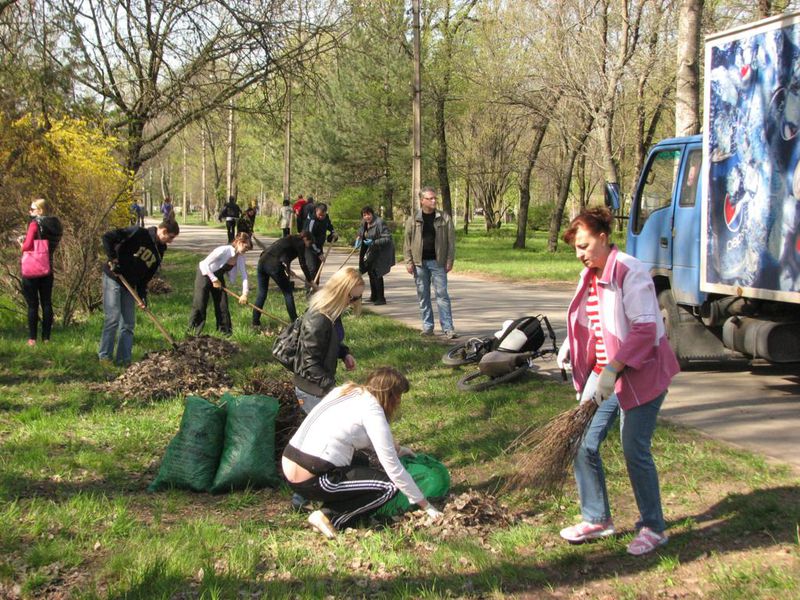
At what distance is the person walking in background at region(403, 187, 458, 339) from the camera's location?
1048cm

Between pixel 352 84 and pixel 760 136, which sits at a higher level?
pixel 352 84

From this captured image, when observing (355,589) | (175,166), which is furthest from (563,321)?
(175,166)

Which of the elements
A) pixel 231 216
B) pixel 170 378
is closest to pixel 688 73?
pixel 170 378

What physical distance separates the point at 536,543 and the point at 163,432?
369 centimetres

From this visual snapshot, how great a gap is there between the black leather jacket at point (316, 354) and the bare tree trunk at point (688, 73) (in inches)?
343

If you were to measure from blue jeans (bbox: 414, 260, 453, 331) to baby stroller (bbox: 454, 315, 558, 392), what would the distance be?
7.40ft

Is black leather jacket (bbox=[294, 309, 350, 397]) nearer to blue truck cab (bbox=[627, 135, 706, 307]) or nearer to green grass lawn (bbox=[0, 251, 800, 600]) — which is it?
green grass lawn (bbox=[0, 251, 800, 600])

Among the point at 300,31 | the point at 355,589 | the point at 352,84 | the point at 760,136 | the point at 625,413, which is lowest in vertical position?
the point at 355,589

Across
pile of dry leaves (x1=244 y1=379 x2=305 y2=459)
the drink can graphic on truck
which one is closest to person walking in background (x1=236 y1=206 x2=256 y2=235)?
the drink can graphic on truck

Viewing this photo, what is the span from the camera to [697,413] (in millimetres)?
7156

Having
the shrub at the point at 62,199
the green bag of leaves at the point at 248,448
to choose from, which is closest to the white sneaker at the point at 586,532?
the green bag of leaves at the point at 248,448

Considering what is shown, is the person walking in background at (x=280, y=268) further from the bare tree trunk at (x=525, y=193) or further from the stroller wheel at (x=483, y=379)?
the bare tree trunk at (x=525, y=193)

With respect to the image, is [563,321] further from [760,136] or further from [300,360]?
[300,360]

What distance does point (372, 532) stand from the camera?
4.83m
